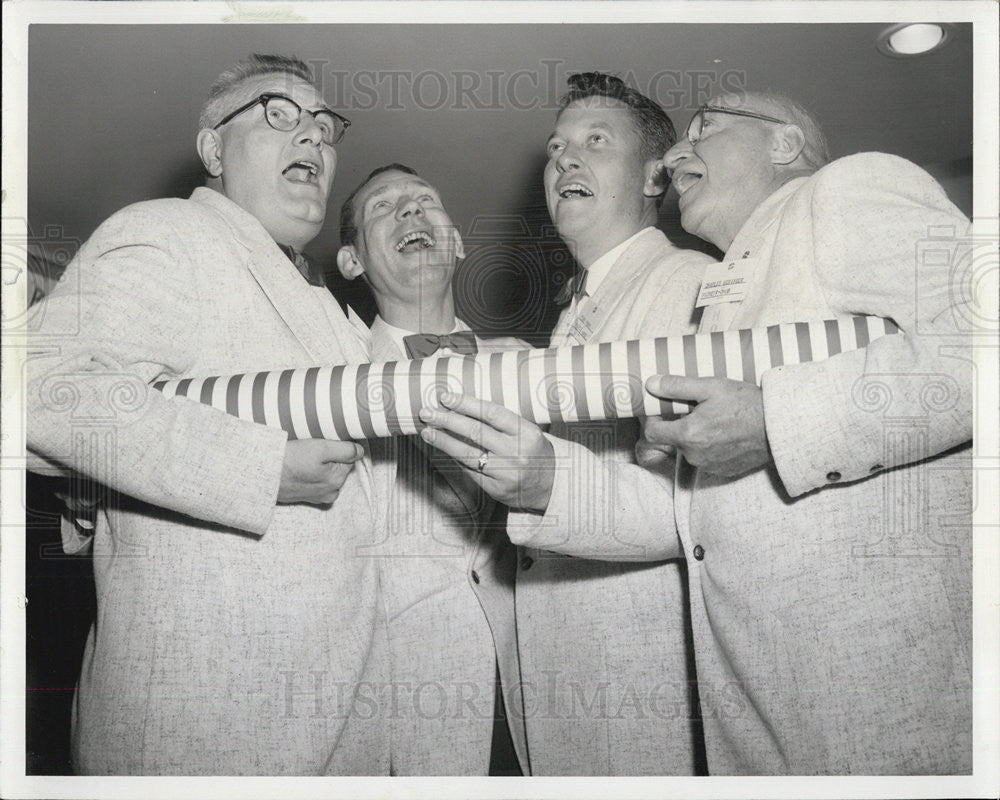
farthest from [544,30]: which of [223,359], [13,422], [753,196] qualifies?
[13,422]

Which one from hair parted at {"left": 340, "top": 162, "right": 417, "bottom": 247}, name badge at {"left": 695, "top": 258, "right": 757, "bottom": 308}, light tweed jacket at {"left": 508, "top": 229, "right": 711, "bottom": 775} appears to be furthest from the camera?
hair parted at {"left": 340, "top": 162, "right": 417, "bottom": 247}

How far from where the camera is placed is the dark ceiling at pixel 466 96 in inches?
68.7

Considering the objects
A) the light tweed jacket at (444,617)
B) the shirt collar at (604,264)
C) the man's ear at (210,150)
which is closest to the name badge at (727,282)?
the shirt collar at (604,264)

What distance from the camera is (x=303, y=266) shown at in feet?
6.06

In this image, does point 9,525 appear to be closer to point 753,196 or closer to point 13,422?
point 13,422

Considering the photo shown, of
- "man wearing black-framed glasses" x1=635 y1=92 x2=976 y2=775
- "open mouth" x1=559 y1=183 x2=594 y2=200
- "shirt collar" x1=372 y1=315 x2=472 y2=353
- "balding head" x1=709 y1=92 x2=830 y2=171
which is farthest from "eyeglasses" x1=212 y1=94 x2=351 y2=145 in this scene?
"man wearing black-framed glasses" x1=635 y1=92 x2=976 y2=775

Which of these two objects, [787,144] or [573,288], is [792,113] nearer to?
[787,144]

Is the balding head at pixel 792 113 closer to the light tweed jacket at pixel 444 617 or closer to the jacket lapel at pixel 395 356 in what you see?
the jacket lapel at pixel 395 356

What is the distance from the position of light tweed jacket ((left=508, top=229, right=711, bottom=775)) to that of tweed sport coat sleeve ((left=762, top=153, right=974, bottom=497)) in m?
0.36

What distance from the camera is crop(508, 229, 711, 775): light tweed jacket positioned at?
1676 millimetres

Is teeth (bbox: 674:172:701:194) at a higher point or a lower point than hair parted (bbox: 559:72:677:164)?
lower

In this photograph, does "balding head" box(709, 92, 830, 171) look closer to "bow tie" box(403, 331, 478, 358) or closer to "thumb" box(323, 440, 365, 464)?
"bow tie" box(403, 331, 478, 358)

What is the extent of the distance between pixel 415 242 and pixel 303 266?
0.28 metres

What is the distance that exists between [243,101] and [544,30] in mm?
637
